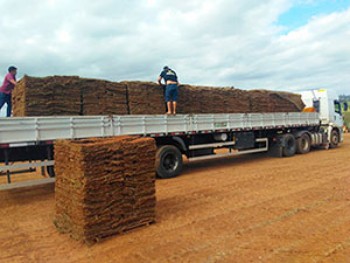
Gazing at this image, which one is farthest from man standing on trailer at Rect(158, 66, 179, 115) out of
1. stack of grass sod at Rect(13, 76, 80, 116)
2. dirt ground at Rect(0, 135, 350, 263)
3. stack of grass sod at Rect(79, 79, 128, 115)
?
stack of grass sod at Rect(13, 76, 80, 116)

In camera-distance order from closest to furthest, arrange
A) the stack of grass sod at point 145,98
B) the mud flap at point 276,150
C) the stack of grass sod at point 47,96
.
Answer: the stack of grass sod at point 47,96 → the stack of grass sod at point 145,98 → the mud flap at point 276,150

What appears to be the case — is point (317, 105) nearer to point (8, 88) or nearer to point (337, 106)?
point (337, 106)

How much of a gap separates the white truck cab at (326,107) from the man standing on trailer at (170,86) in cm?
908

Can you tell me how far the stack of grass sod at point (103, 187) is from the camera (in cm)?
438

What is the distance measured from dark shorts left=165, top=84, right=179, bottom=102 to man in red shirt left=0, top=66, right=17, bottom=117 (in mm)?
4327

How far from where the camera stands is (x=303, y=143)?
46.5 feet

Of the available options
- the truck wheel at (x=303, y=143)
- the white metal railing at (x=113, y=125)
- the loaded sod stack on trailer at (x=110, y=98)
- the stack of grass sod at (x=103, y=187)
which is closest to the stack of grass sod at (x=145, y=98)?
the loaded sod stack on trailer at (x=110, y=98)

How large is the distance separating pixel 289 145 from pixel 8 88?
10942mm

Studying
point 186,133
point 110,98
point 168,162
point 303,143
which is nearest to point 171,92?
point 186,133

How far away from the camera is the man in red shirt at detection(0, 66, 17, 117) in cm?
866

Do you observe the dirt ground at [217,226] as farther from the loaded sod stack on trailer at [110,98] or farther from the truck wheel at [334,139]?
the truck wheel at [334,139]

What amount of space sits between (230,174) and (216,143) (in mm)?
1557

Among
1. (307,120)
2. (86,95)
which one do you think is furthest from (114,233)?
(307,120)

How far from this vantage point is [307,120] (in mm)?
14391
